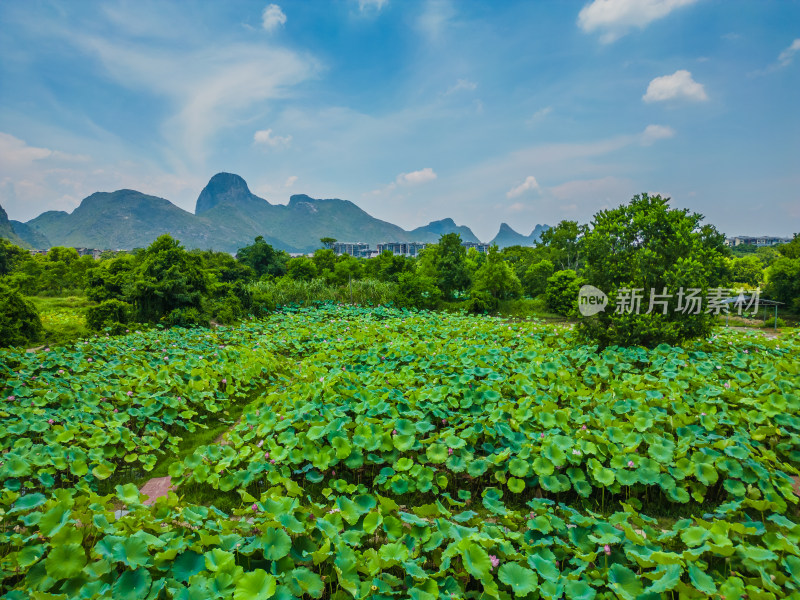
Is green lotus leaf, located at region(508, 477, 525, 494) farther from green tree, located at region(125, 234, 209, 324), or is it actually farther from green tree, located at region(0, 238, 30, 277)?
green tree, located at region(0, 238, 30, 277)

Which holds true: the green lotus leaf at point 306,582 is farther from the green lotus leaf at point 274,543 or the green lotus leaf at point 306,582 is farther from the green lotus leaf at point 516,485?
the green lotus leaf at point 516,485

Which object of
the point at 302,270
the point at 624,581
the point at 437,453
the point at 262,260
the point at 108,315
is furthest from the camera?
the point at 262,260

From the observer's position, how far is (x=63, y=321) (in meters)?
12.7

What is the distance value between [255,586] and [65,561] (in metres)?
1.08

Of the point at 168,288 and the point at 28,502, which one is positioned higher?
the point at 168,288

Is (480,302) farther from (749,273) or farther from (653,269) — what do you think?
(749,273)

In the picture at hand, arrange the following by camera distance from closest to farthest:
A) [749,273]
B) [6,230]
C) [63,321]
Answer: [63,321] < [749,273] < [6,230]

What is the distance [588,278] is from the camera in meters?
7.31

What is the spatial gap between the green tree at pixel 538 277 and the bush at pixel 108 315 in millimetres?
18662

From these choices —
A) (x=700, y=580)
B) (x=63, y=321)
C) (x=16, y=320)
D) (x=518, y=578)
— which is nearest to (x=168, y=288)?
(x=16, y=320)

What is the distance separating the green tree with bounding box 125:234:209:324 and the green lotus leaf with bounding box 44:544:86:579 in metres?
9.56

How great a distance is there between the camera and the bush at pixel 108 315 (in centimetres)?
973

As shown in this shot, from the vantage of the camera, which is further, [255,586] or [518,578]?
[518,578]

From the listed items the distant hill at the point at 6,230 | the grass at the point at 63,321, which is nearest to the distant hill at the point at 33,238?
the distant hill at the point at 6,230
